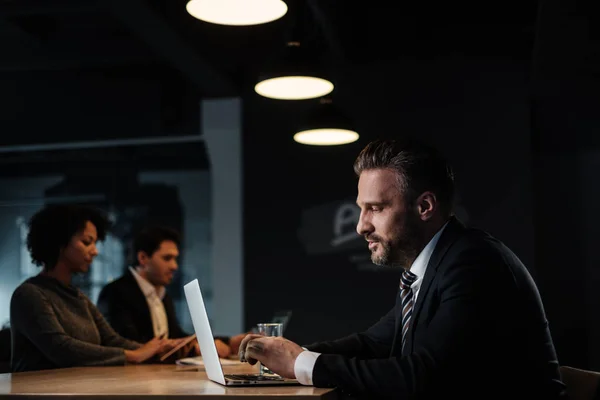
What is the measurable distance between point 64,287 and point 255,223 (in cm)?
303

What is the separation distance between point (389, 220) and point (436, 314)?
0.38 metres

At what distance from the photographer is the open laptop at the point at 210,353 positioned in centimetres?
213

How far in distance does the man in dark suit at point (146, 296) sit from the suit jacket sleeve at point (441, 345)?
209 centimetres

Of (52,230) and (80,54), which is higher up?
(80,54)

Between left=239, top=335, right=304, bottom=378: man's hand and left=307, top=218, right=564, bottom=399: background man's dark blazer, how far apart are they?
0.34ft

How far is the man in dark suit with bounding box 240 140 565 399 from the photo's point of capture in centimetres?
200

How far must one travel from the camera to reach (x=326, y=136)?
5484 mm

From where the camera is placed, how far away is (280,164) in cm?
662

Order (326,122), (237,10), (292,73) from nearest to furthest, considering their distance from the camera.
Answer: (237,10) < (292,73) < (326,122)

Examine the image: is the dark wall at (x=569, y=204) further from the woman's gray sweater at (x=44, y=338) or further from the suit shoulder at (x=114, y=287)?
the woman's gray sweater at (x=44, y=338)

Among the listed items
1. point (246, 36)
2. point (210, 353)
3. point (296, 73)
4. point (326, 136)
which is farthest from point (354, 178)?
point (210, 353)

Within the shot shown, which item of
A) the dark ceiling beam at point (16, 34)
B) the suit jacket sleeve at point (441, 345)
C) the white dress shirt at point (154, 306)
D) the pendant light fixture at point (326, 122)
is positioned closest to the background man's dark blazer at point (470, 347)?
the suit jacket sleeve at point (441, 345)

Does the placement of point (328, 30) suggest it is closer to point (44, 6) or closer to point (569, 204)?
point (44, 6)

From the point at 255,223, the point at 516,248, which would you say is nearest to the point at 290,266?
the point at 255,223
